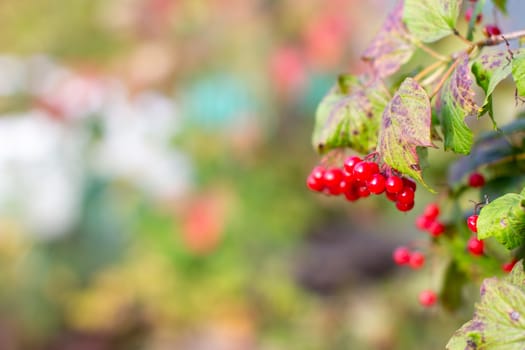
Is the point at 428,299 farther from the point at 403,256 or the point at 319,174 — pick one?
the point at 319,174

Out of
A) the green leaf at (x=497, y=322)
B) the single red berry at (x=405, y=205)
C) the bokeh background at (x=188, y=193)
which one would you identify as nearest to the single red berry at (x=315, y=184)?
the single red berry at (x=405, y=205)

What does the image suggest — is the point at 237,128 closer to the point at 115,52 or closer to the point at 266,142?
the point at 266,142

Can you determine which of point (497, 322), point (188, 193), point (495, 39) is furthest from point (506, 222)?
point (188, 193)

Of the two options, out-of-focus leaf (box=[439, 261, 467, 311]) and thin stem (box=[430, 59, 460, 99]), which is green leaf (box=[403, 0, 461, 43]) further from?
out-of-focus leaf (box=[439, 261, 467, 311])

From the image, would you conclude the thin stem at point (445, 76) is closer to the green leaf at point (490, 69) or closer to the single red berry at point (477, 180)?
the green leaf at point (490, 69)

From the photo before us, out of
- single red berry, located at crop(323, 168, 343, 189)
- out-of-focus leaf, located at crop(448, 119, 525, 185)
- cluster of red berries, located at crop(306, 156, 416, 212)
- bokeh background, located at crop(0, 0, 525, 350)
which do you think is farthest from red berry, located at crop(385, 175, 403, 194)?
bokeh background, located at crop(0, 0, 525, 350)
